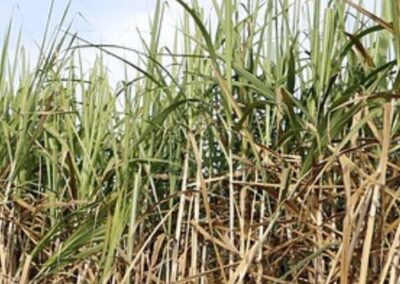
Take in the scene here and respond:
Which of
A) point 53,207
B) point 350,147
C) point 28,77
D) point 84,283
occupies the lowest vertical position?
point 84,283

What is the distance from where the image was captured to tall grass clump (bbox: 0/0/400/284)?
134 cm

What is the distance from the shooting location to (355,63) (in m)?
1.55

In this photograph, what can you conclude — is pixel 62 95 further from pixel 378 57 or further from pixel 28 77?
pixel 378 57

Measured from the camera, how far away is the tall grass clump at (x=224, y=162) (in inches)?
52.7

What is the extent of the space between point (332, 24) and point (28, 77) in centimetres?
91

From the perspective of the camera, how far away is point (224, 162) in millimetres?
1683

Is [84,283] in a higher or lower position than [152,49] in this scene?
lower

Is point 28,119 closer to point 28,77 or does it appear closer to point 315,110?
point 28,77

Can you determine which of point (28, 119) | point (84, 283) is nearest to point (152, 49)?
point (28, 119)

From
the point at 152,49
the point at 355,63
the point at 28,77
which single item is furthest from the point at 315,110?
the point at 28,77

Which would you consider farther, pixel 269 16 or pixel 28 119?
pixel 28 119

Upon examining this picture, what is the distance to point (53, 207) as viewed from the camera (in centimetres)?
177

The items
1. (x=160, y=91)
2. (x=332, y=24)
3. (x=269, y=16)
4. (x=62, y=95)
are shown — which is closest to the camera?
(x=332, y=24)

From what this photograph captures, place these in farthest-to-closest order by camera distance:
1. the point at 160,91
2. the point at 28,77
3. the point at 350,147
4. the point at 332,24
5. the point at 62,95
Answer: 1. the point at 28,77
2. the point at 62,95
3. the point at 160,91
4. the point at 332,24
5. the point at 350,147
